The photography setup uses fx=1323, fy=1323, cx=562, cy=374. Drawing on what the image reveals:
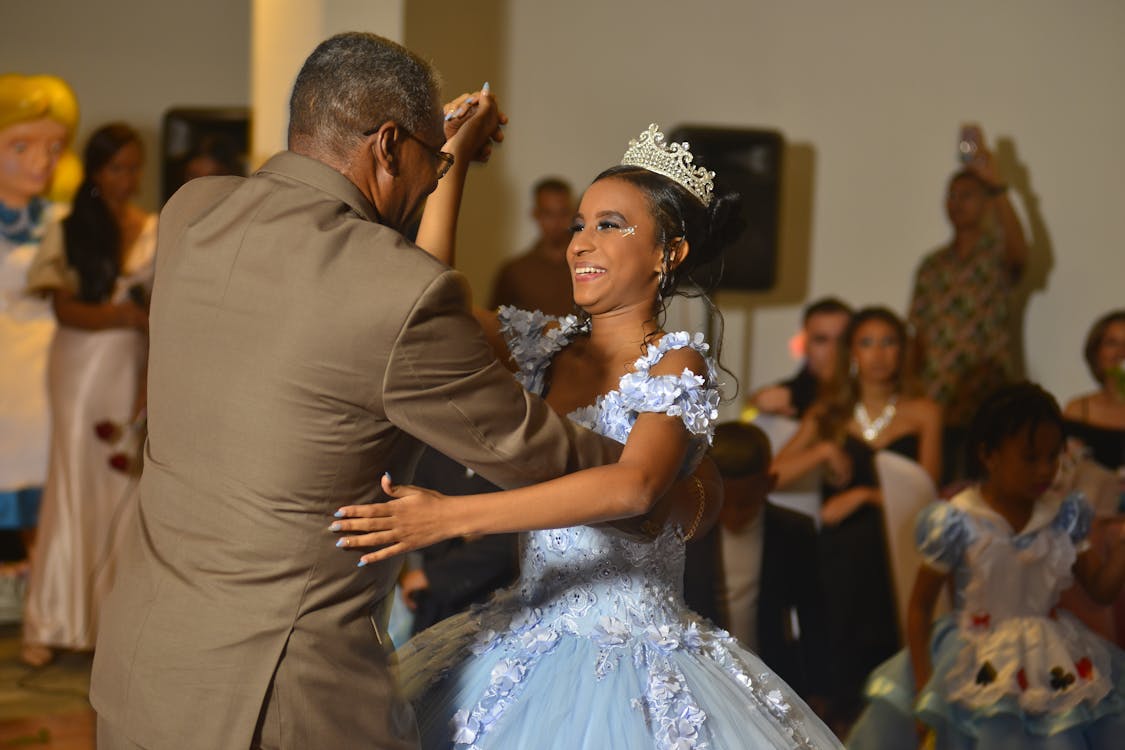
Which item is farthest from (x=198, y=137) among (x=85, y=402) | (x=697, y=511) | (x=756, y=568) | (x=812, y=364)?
(x=697, y=511)

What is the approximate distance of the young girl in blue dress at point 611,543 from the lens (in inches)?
73.5

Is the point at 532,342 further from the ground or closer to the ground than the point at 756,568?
further from the ground

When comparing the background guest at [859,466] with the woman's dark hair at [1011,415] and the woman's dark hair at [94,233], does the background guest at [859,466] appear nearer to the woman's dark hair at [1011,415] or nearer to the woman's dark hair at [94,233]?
the woman's dark hair at [1011,415]

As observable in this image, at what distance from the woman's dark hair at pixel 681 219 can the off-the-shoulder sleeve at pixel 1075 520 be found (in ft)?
4.72

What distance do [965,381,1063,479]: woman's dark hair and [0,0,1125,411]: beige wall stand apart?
3716 mm

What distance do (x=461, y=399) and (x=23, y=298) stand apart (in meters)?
4.53

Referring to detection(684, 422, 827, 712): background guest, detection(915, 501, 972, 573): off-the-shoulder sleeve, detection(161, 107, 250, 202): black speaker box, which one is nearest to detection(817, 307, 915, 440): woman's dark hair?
detection(684, 422, 827, 712): background guest

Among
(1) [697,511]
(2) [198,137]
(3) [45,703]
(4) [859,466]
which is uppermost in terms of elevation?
(2) [198,137]

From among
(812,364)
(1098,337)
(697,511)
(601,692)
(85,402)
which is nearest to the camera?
(601,692)

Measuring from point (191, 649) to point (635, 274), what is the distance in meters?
1.06

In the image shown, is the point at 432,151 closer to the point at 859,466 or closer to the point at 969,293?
the point at 859,466

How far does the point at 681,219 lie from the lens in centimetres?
240

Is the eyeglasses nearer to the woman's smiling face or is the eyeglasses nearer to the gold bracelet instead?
the woman's smiling face

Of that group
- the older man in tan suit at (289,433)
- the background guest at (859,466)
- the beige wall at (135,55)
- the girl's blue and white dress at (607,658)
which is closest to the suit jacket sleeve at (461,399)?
the older man in tan suit at (289,433)
